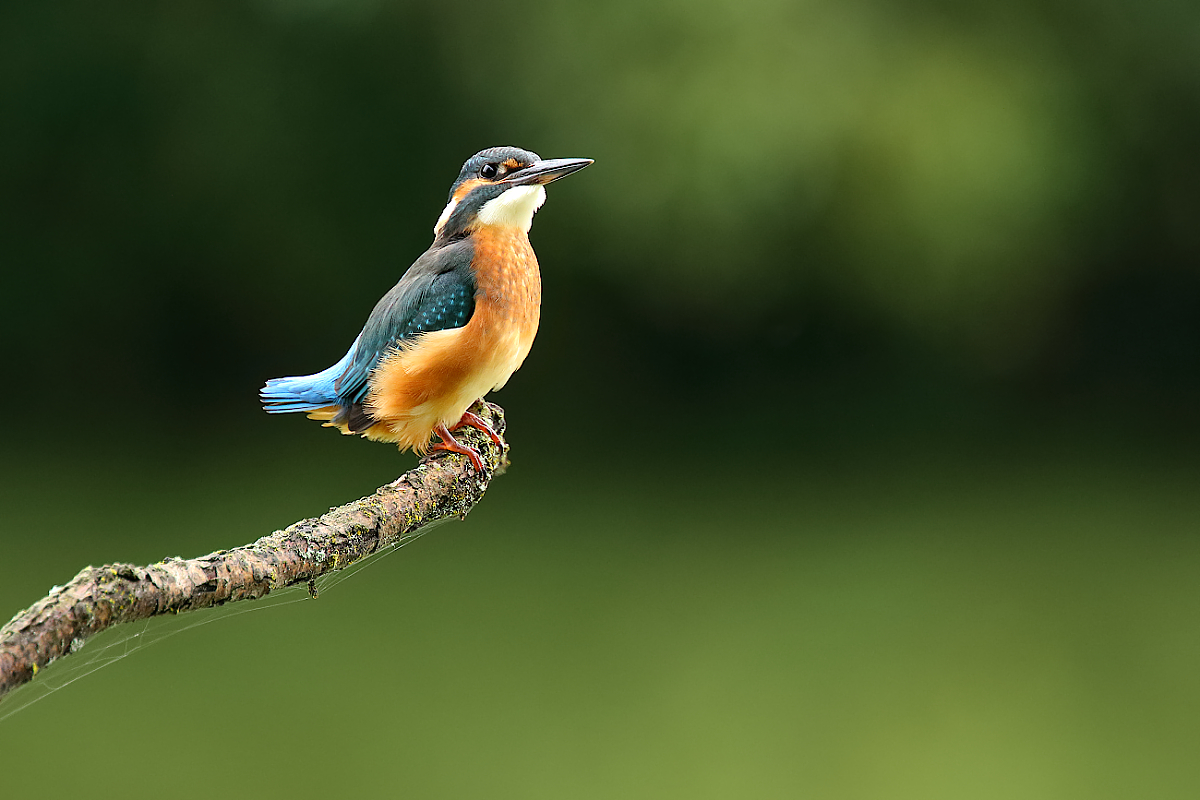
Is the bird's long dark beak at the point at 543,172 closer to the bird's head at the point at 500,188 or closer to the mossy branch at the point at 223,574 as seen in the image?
the bird's head at the point at 500,188

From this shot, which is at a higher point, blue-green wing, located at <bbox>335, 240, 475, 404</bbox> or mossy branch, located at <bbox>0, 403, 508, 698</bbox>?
blue-green wing, located at <bbox>335, 240, 475, 404</bbox>

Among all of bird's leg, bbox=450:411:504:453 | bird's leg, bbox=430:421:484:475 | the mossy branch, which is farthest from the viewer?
bird's leg, bbox=450:411:504:453

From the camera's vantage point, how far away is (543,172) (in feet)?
5.66

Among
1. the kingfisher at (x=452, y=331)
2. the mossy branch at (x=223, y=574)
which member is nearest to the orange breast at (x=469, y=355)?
the kingfisher at (x=452, y=331)

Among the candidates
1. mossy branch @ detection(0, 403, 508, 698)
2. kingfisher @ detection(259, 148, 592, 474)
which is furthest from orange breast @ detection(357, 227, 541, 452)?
mossy branch @ detection(0, 403, 508, 698)

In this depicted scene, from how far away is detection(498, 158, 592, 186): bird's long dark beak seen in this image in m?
1.69

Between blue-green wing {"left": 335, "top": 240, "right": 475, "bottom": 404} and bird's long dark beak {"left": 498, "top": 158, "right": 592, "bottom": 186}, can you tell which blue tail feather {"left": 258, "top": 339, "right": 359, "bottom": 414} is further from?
bird's long dark beak {"left": 498, "top": 158, "right": 592, "bottom": 186}

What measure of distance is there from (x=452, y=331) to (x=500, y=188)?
22 centimetres

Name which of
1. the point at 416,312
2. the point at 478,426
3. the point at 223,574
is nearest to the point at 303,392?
the point at 416,312

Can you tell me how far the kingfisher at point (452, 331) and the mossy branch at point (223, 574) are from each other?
117 mm

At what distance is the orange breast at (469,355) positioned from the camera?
176 cm

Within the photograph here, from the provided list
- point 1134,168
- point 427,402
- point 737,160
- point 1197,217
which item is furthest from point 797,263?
point 427,402

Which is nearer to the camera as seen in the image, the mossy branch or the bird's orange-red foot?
the mossy branch

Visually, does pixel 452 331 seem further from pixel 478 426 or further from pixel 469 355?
pixel 478 426
